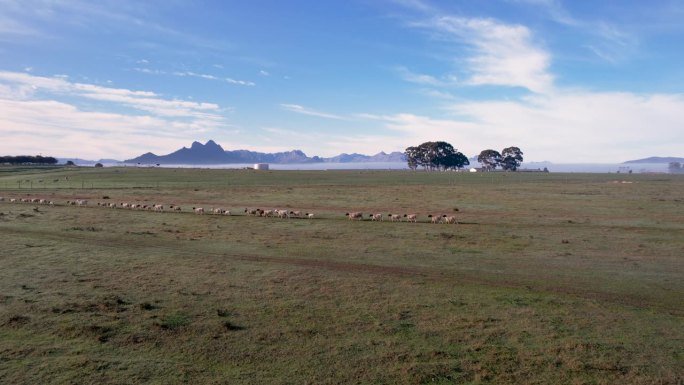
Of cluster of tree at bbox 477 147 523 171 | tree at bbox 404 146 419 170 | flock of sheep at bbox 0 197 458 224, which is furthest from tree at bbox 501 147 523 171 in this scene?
flock of sheep at bbox 0 197 458 224

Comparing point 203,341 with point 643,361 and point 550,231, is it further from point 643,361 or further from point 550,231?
point 550,231

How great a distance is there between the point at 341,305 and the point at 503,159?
595ft

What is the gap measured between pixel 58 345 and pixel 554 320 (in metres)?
12.4

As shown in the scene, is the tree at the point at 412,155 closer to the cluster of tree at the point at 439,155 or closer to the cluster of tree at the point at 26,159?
the cluster of tree at the point at 439,155

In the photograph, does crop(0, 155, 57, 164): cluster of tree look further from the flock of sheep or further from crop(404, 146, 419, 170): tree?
the flock of sheep

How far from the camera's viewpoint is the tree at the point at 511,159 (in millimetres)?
184250

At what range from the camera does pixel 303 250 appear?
24.7 meters

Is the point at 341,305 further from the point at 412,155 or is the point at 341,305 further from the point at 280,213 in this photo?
the point at 412,155

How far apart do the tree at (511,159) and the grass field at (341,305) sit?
158 m

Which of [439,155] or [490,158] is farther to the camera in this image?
[490,158]

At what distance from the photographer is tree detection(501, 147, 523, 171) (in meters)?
184

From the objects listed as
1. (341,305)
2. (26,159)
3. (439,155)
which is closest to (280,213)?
(341,305)

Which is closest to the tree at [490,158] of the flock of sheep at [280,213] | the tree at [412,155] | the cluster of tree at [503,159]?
the cluster of tree at [503,159]

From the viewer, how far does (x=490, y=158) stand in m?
190
